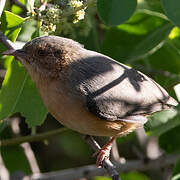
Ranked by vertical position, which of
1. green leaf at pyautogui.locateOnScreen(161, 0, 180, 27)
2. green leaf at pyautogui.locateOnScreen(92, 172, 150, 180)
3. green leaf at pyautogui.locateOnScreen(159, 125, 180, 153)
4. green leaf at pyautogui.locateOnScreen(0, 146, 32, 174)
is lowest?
green leaf at pyautogui.locateOnScreen(92, 172, 150, 180)

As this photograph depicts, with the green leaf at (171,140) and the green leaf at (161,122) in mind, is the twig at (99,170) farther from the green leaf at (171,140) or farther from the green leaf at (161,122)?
the green leaf at (161,122)

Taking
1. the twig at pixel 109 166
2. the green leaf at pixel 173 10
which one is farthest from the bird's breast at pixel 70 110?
the green leaf at pixel 173 10

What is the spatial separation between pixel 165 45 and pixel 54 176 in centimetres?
207

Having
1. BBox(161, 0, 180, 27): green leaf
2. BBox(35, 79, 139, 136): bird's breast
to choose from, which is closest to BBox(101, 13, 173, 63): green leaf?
BBox(35, 79, 139, 136): bird's breast

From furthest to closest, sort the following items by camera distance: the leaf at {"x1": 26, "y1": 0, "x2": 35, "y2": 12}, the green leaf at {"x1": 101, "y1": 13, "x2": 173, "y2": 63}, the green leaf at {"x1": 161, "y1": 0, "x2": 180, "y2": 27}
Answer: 1. the green leaf at {"x1": 101, "y1": 13, "x2": 173, "y2": 63}
2. the leaf at {"x1": 26, "y1": 0, "x2": 35, "y2": 12}
3. the green leaf at {"x1": 161, "y1": 0, "x2": 180, "y2": 27}

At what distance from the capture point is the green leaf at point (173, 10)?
436cm

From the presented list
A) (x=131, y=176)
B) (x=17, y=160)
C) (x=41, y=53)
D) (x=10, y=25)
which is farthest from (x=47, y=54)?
(x=131, y=176)

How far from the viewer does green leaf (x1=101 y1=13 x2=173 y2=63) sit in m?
5.84

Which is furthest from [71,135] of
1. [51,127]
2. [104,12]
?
[104,12]

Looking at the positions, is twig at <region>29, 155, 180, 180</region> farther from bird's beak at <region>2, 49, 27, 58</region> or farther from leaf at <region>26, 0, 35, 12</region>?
leaf at <region>26, 0, 35, 12</region>

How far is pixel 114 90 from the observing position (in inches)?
202

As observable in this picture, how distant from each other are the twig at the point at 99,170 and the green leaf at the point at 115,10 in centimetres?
229

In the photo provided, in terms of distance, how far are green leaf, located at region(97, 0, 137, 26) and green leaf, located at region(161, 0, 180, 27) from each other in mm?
322

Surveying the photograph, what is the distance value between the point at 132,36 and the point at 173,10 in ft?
5.61
